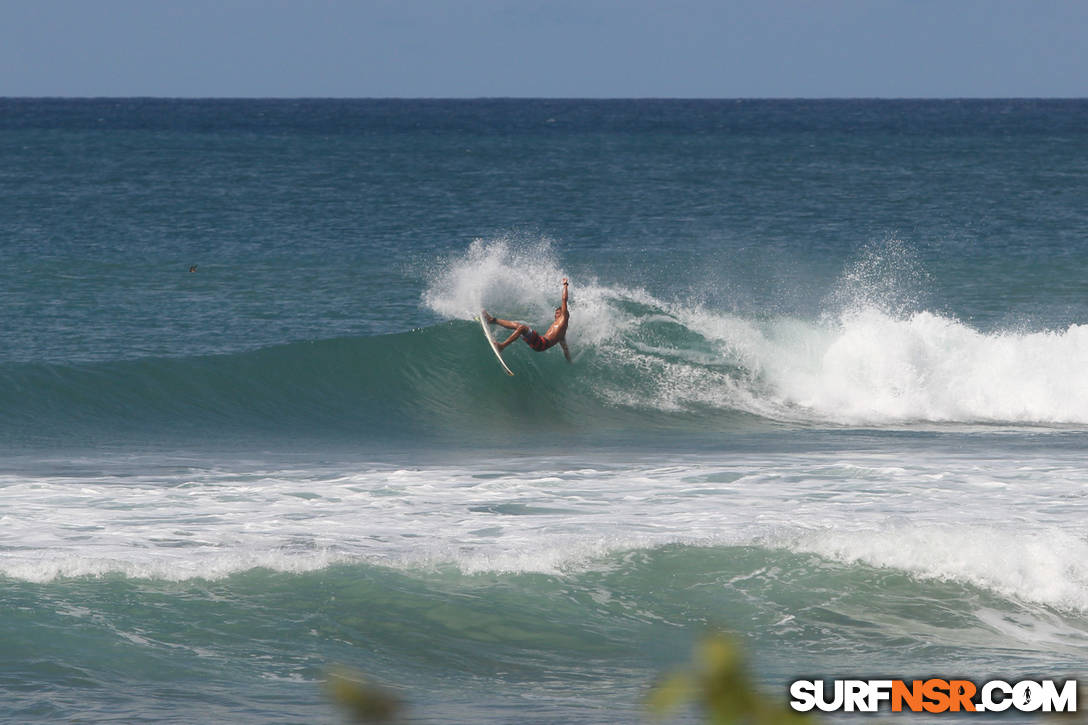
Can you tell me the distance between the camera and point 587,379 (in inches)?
855

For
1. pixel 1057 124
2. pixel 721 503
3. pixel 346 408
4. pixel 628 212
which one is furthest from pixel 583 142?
pixel 721 503

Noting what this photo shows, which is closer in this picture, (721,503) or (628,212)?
(721,503)

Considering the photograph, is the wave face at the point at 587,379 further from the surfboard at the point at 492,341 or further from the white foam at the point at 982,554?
the white foam at the point at 982,554

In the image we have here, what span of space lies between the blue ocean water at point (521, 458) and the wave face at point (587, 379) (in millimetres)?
79

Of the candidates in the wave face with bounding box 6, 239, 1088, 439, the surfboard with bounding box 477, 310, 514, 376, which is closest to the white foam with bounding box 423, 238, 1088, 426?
the wave face with bounding box 6, 239, 1088, 439

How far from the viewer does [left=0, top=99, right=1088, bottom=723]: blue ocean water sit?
A: 9.41m

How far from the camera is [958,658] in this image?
9242mm

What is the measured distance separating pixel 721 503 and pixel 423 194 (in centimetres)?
4336

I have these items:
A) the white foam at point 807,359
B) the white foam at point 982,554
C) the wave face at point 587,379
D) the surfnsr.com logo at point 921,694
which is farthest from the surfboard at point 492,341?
the surfnsr.com logo at point 921,694

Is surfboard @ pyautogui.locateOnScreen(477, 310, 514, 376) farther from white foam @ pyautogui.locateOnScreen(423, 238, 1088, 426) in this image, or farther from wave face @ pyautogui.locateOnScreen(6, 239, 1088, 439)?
white foam @ pyautogui.locateOnScreen(423, 238, 1088, 426)

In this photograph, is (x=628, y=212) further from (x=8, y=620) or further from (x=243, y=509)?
(x=8, y=620)

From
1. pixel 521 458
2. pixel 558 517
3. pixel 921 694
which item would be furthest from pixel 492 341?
pixel 921 694

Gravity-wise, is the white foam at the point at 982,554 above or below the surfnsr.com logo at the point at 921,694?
above

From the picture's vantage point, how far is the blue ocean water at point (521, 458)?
9406 millimetres
